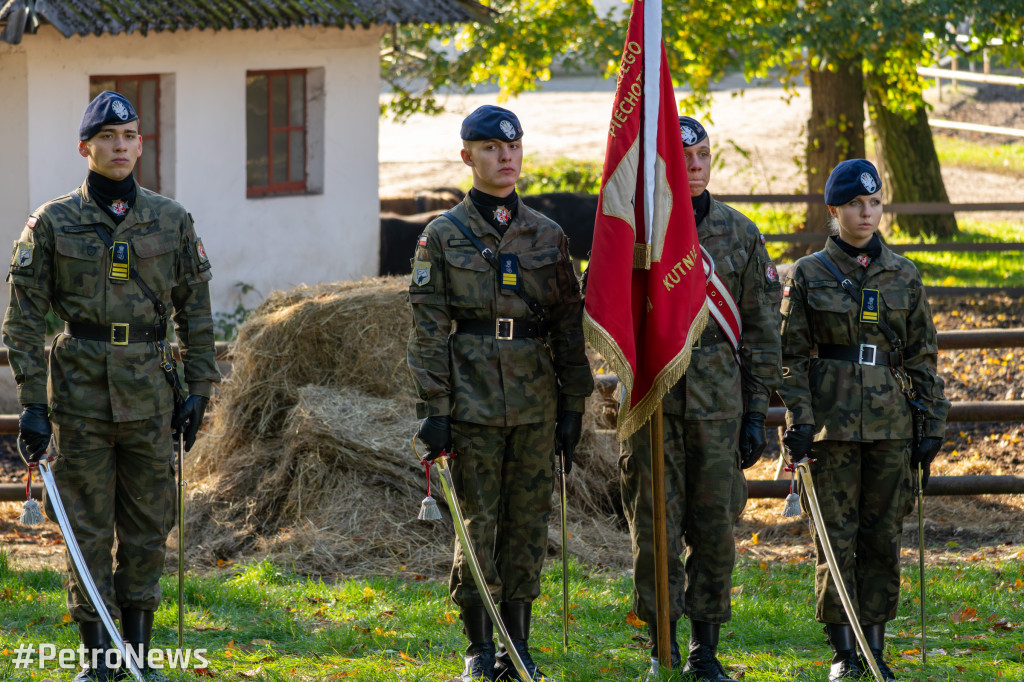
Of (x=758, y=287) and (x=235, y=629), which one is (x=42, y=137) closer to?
(x=235, y=629)

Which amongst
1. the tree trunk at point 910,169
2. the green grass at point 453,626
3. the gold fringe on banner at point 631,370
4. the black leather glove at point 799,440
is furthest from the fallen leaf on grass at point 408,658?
the tree trunk at point 910,169

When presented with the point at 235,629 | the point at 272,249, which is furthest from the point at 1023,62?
the point at 235,629

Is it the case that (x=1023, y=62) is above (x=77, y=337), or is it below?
above

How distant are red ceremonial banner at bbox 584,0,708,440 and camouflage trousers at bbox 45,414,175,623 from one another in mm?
1770

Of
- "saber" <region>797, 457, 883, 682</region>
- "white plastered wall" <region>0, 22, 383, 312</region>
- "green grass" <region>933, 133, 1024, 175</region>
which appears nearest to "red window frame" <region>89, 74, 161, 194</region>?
"white plastered wall" <region>0, 22, 383, 312</region>

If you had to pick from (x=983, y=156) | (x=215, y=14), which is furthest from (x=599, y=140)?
(x=215, y=14)

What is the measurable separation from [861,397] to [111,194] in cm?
301

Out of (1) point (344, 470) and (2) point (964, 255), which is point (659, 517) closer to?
(1) point (344, 470)

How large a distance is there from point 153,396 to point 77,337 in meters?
0.36

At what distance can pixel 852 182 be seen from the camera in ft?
16.3

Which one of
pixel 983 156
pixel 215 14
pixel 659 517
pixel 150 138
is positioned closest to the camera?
pixel 659 517

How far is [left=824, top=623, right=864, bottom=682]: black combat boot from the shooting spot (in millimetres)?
5006

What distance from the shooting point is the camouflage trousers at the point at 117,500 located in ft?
15.8

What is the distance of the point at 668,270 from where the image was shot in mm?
4754
